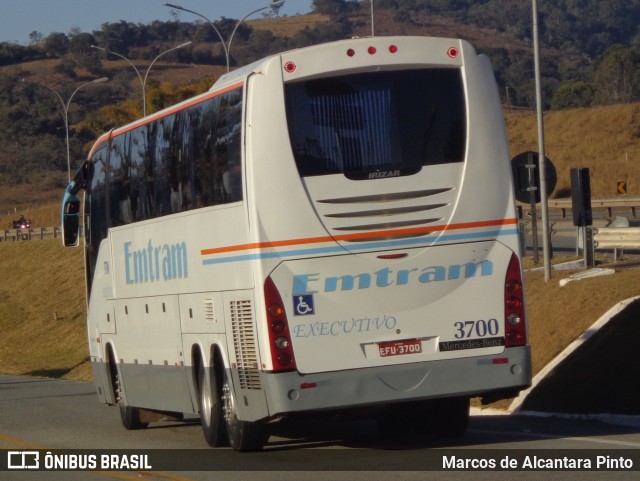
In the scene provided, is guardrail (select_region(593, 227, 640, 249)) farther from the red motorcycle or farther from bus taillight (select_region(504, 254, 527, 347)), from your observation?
the red motorcycle

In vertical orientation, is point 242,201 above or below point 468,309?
above

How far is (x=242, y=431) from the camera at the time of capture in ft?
41.5

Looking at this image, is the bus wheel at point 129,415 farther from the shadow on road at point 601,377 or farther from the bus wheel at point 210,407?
the shadow on road at point 601,377

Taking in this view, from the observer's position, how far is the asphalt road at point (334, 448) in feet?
36.5

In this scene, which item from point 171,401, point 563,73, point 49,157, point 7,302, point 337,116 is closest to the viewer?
point 337,116

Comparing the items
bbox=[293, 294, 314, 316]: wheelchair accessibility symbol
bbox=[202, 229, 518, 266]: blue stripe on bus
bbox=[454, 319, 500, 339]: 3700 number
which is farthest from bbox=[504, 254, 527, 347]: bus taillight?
A: bbox=[293, 294, 314, 316]: wheelchair accessibility symbol

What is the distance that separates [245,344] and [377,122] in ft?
7.90

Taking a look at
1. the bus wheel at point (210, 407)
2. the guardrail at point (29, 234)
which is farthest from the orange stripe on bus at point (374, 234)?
the guardrail at point (29, 234)

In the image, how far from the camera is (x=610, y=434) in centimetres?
1293

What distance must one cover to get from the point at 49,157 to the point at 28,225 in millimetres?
42054

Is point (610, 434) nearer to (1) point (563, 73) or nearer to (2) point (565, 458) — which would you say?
(2) point (565, 458)

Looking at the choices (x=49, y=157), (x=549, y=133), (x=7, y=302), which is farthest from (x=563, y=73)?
(x=7, y=302)

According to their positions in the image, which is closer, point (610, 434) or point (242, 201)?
point (242, 201)

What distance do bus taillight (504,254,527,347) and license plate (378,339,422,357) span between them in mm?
869
